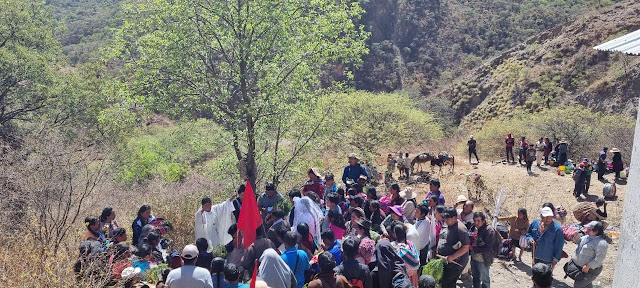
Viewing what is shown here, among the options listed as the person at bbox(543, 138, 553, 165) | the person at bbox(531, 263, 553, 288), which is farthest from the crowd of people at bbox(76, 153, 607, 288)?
the person at bbox(543, 138, 553, 165)

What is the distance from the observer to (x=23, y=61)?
618 inches

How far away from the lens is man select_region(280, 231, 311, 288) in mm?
5801

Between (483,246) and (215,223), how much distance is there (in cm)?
433

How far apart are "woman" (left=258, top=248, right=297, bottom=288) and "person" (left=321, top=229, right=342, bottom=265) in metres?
0.74

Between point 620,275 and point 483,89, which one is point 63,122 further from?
point 483,89

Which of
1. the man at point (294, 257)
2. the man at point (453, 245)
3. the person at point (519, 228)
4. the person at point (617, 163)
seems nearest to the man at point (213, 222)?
the man at point (294, 257)

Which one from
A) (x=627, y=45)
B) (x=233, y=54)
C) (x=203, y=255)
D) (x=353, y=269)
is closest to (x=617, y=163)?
(x=233, y=54)

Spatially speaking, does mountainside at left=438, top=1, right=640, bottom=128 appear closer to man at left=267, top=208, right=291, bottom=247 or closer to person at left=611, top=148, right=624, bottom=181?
person at left=611, top=148, right=624, bottom=181

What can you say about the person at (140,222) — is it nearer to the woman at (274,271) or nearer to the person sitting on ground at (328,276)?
the woman at (274,271)

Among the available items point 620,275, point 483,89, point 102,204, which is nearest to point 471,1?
point 483,89

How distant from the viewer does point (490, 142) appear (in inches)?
945

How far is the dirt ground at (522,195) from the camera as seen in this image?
851 cm

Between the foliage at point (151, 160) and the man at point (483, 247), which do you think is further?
the foliage at point (151, 160)

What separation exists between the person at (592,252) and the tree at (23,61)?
14662 millimetres
